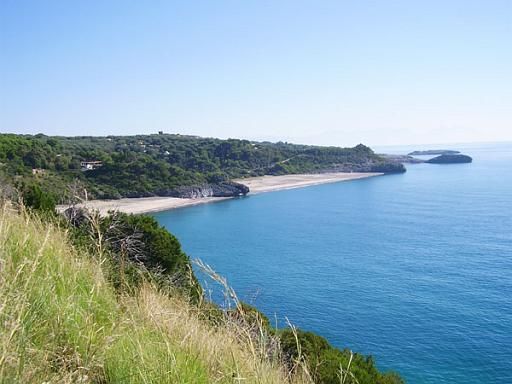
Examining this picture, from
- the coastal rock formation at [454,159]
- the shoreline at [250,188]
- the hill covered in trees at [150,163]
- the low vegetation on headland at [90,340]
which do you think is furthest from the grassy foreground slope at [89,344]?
the coastal rock formation at [454,159]

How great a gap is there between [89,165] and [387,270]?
43526mm

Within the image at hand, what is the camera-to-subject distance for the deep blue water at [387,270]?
17.1 m

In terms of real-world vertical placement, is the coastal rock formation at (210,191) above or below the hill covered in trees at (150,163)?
below

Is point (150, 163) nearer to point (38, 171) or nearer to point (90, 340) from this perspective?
point (38, 171)

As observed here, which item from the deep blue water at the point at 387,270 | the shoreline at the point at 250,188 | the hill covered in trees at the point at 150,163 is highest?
the hill covered in trees at the point at 150,163

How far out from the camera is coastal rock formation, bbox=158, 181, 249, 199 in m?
58.9

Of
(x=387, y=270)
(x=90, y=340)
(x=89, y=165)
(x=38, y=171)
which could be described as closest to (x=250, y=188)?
(x=89, y=165)

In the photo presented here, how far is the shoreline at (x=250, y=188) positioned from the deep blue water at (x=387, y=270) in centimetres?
338

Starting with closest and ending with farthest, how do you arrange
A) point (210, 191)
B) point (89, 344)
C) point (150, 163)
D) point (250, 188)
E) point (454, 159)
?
point (89, 344) → point (210, 191) → point (150, 163) → point (250, 188) → point (454, 159)

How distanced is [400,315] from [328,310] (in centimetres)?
304

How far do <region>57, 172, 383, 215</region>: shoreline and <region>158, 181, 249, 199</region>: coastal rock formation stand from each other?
1.20m

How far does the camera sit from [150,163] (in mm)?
62812

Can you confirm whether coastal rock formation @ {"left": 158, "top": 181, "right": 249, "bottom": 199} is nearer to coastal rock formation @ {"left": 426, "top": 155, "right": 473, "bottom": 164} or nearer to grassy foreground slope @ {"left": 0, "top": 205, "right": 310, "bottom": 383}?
grassy foreground slope @ {"left": 0, "top": 205, "right": 310, "bottom": 383}

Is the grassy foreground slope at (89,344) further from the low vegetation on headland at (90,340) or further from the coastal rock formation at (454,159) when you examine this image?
the coastal rock formation at (454,159)
